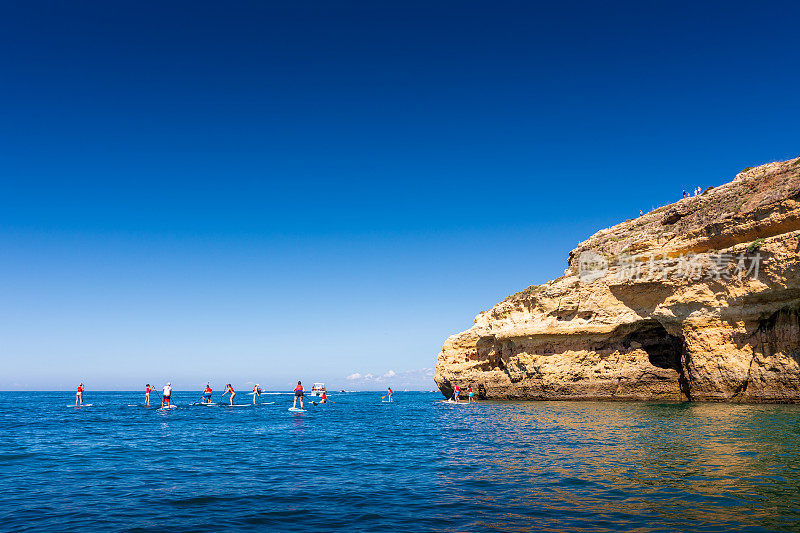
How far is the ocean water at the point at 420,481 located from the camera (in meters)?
8.20

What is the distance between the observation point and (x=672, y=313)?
34594 mm

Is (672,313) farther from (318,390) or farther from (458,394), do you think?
(318,390)

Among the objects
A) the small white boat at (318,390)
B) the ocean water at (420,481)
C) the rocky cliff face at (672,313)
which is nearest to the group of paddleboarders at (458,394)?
the rocky cliff face at (672,313)

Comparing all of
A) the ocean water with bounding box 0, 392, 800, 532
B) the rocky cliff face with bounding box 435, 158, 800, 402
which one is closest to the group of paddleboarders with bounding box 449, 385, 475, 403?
the rocky cliff face with bounding box 435, 158, 800, 402

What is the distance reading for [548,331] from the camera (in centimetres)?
4103

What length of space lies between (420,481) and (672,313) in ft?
97.2

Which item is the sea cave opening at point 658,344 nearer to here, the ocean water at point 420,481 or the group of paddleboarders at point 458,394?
the group of paddleboarders at point 458,394

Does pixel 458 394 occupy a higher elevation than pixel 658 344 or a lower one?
lower

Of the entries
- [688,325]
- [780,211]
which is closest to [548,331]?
[688,325]

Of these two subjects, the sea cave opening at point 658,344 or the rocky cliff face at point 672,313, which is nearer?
the rocky cliff face at point 672,313

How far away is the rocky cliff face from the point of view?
29672 millimetres

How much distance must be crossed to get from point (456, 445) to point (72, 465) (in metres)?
11.7

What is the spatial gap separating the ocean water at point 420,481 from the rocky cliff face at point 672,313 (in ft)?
38.8

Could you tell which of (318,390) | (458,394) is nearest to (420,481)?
(458,394)
